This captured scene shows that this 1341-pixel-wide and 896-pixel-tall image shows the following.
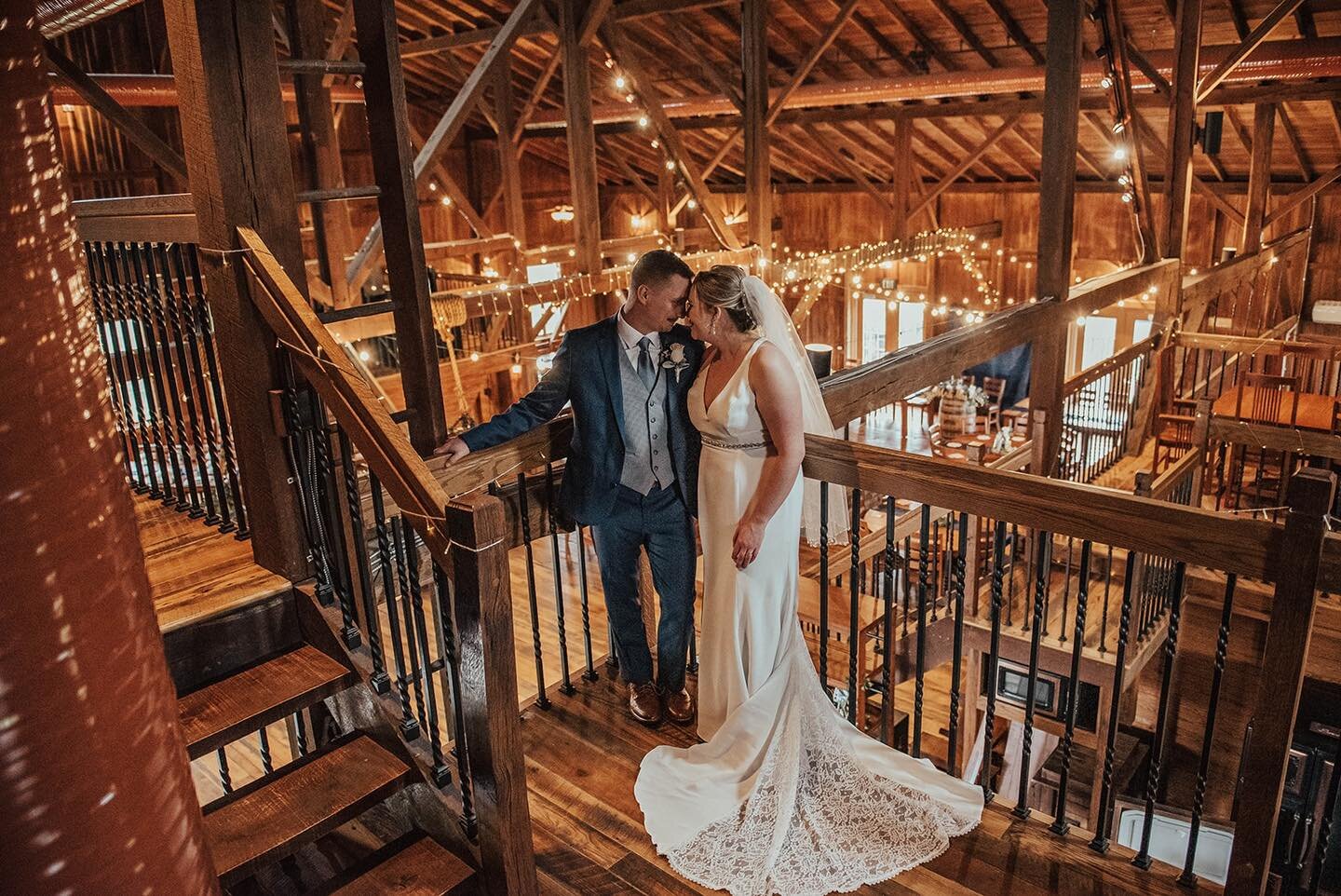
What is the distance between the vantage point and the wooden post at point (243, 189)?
2500 millimetres

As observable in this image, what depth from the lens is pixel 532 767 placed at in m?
3.12

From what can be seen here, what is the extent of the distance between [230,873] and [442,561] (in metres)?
0.93

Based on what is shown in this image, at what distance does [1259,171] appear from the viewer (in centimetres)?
1050

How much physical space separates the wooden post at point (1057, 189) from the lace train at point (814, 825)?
4086 mm

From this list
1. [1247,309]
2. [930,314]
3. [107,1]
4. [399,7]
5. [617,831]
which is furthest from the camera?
[930,314]

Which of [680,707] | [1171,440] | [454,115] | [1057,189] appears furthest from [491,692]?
[1171,440]

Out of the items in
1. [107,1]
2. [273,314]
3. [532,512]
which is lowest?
[532,512]

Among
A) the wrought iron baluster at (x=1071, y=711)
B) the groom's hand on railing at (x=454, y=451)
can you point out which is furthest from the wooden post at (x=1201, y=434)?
the groom's hand on railing at (x=454, y=451)

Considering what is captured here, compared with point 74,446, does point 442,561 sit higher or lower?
lower

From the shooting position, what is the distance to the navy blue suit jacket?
2.99 meters

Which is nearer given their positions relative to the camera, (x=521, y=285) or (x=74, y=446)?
(x=74, y=446)

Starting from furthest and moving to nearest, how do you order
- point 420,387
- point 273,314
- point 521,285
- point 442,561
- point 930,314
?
point 930,314 < point 521,285 < point 420,387 < point 273,314 < point 442,561

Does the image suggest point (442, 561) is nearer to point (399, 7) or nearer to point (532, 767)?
point (532, 767)

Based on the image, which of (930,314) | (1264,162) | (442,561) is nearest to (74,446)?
(442,561)
